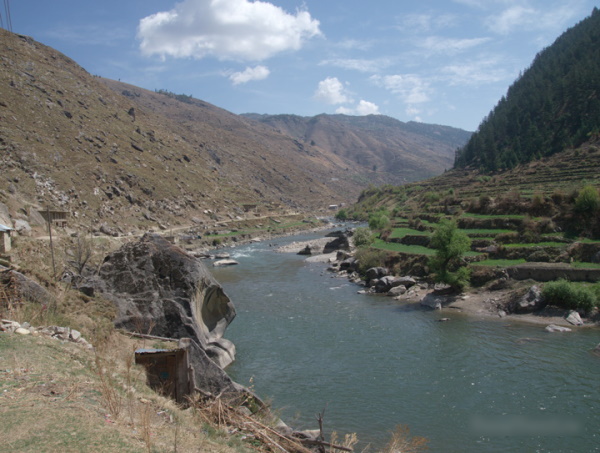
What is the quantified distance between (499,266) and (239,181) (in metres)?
80.6

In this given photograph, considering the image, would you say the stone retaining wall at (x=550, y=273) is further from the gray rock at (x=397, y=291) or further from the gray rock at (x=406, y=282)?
the gray rock at (x=397, y=291)

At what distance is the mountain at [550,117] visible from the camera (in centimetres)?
6406

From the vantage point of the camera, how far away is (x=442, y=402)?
14.8 meters

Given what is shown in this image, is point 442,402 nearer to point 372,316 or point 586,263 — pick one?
point 372,316

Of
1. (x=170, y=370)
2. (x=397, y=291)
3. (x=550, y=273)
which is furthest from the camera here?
(x=397, y=291)

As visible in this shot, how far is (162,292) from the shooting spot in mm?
17156

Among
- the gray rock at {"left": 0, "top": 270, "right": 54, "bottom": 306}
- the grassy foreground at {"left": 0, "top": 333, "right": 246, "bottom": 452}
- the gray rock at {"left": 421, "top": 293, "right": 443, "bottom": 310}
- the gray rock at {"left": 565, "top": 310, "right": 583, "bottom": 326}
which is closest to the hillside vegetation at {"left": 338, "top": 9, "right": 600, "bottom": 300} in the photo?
the gray rock at {"left": 565, "top": 310, "right": 583, "bottom": 326}

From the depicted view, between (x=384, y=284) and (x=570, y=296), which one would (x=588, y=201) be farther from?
(x=384, y=284)

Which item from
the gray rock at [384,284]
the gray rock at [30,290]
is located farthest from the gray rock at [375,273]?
the gray rock at [30,290]

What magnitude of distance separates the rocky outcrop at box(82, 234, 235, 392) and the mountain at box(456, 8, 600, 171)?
189 ft

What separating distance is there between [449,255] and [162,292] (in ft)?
63.1

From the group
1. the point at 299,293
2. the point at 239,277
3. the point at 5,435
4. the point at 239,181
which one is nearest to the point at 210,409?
the point at 5,435

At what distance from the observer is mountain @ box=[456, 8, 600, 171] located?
6406cm

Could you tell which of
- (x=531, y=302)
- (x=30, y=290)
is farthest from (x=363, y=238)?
(x=30, y=290)
